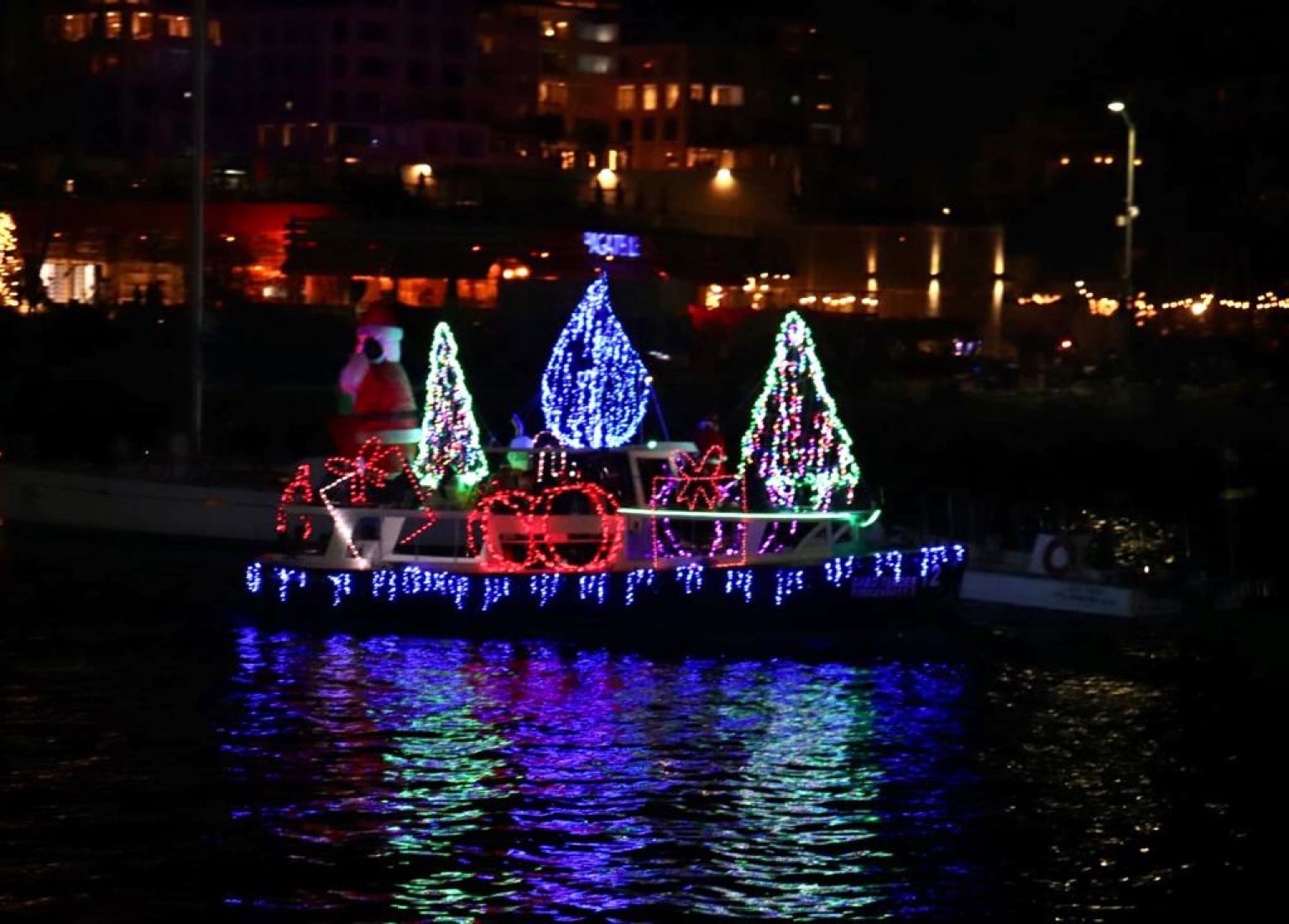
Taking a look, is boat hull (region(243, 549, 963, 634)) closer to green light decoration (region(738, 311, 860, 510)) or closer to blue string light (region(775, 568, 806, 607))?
blue string light (region(775, 568, 806, 607))

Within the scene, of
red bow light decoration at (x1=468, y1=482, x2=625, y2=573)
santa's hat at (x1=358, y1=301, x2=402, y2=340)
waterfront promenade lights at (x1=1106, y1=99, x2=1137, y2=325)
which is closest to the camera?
red bow light decoration at (x1=468, y1=482, x2=625, y2=573)

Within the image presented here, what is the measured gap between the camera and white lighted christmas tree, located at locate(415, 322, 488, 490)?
36969 mm

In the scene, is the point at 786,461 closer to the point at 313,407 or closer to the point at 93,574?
the point at 93,574

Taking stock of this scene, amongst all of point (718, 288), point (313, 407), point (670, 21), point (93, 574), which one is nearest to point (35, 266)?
point (313, 407)

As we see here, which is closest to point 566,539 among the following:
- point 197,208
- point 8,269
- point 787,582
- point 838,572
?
point 787,582

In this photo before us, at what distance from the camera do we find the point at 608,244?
82938mm

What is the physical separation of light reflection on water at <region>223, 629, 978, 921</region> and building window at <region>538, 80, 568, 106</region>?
81.0 m

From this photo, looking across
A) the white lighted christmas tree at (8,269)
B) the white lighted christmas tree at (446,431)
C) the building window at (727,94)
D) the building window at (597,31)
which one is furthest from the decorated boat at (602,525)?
the building window at (597,31)

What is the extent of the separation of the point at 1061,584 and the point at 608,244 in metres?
48.1

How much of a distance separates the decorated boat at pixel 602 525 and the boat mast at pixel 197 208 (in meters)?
11.4

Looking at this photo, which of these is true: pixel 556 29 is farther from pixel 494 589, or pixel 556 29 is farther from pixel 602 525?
pixel 494 589

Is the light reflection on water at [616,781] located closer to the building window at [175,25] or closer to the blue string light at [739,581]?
the blue string light at [739,581]

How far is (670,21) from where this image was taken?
391 ft

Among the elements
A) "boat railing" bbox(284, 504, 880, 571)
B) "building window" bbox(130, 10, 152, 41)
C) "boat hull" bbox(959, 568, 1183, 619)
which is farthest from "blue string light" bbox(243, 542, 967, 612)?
"building window" bbox(130, 10, 152, 41)
